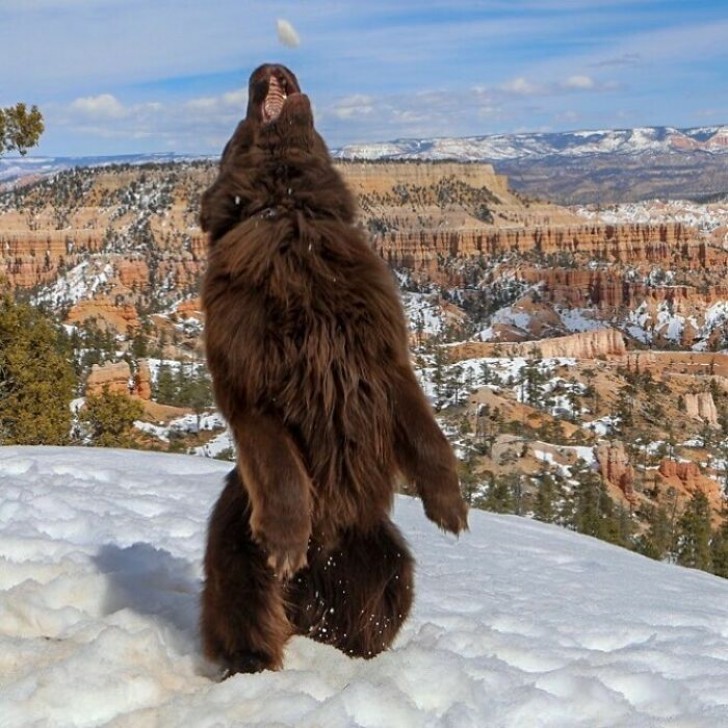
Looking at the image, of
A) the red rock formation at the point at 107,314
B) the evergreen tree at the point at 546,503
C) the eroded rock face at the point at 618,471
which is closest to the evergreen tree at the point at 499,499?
the evergreen tree at the point at 546,503

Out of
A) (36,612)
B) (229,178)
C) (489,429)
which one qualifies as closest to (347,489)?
(229,178)

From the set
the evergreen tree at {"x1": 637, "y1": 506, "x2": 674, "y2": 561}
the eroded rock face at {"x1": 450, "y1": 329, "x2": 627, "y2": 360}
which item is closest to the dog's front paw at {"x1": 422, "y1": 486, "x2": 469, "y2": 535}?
the evergreen tree at {"x1": 637, "y1": 506, "x2": 674, "y2": 561}

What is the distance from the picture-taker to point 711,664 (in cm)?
479

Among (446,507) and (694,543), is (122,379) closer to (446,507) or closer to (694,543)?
(694,543)

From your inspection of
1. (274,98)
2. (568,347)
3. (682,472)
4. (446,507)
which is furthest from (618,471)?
(274,98)

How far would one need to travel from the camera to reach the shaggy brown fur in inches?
132

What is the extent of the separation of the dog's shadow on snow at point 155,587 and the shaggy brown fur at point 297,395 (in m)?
0.43

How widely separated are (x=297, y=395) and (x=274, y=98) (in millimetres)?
1183

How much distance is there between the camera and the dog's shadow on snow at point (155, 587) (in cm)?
416

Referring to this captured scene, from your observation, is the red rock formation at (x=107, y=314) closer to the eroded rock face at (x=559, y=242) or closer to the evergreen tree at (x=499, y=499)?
the evergreen tree at (x=499, y=499)

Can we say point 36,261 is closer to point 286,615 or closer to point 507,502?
point 507,502

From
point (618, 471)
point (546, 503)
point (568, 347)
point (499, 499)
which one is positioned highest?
point (499, 499)

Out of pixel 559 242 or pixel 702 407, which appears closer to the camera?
pixel 702 407

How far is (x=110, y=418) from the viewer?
2195cm
